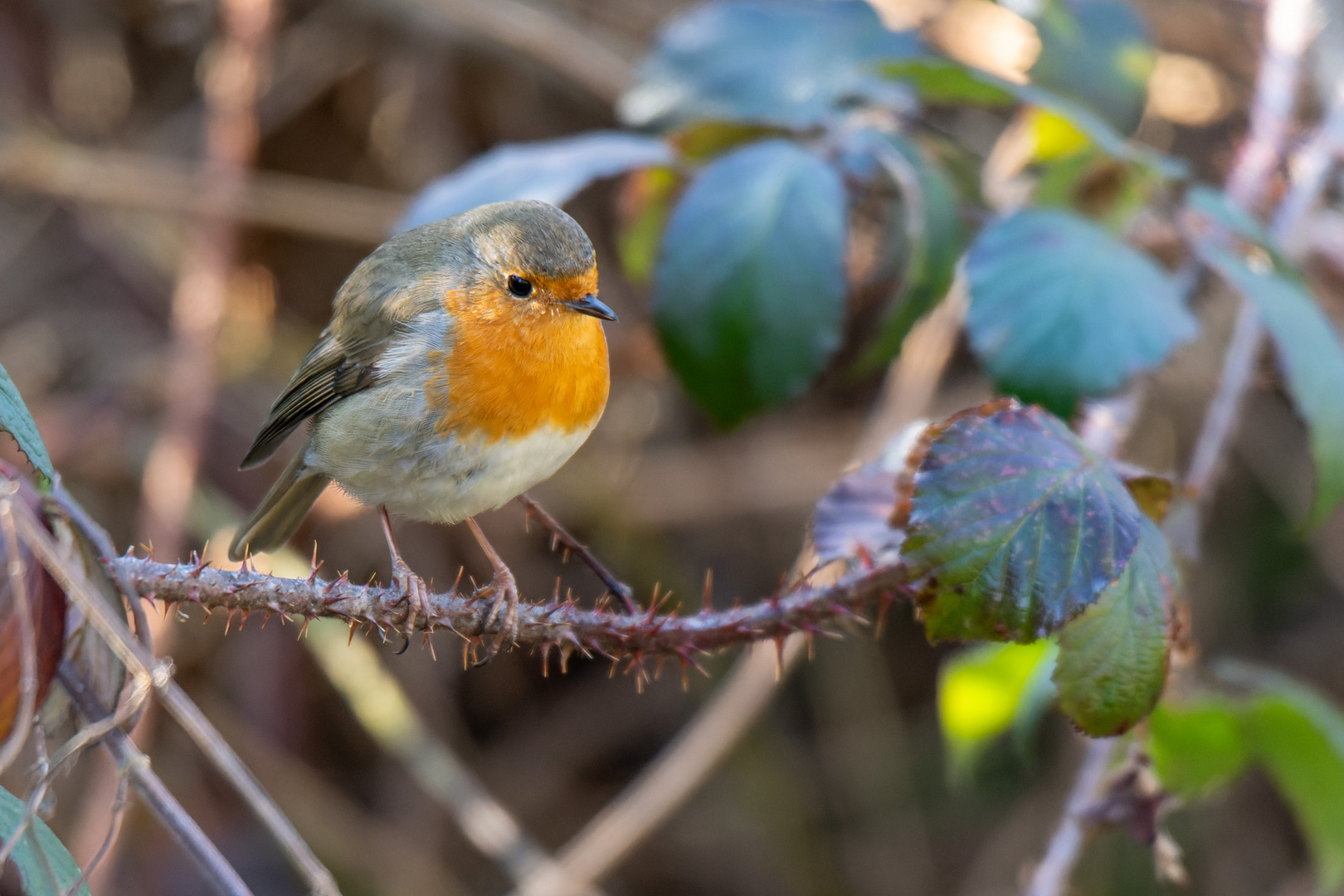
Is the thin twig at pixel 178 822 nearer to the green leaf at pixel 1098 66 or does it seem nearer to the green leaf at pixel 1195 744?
the green leaf at pixel 1195 744

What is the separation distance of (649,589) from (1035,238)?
252cm

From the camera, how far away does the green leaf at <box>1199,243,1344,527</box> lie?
1.75 metres

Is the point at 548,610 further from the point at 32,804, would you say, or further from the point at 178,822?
the point at 32,804

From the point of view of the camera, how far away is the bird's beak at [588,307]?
2.22 metres

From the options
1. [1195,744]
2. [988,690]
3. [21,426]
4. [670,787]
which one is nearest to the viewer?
[21,426]

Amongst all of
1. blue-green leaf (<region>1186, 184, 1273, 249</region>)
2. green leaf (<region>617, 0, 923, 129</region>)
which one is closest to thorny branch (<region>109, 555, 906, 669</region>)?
blue-green leaf (<region>1186, 184, 1273, 249</region>)

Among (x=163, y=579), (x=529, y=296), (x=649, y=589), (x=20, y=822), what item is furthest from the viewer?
(x=649, y=589)

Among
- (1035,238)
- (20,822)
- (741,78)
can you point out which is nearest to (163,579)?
(20,822)

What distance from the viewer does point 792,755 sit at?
419 centimetres

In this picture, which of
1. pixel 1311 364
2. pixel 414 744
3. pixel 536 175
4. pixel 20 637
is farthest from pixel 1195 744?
pixel 414 744

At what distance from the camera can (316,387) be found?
236 cm

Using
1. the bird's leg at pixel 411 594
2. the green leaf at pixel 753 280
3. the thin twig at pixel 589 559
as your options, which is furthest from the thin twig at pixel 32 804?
the green leaf at pixel 753 280

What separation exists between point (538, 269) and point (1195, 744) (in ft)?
4.60

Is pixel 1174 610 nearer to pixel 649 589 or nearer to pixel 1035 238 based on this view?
pixel 1035 238
